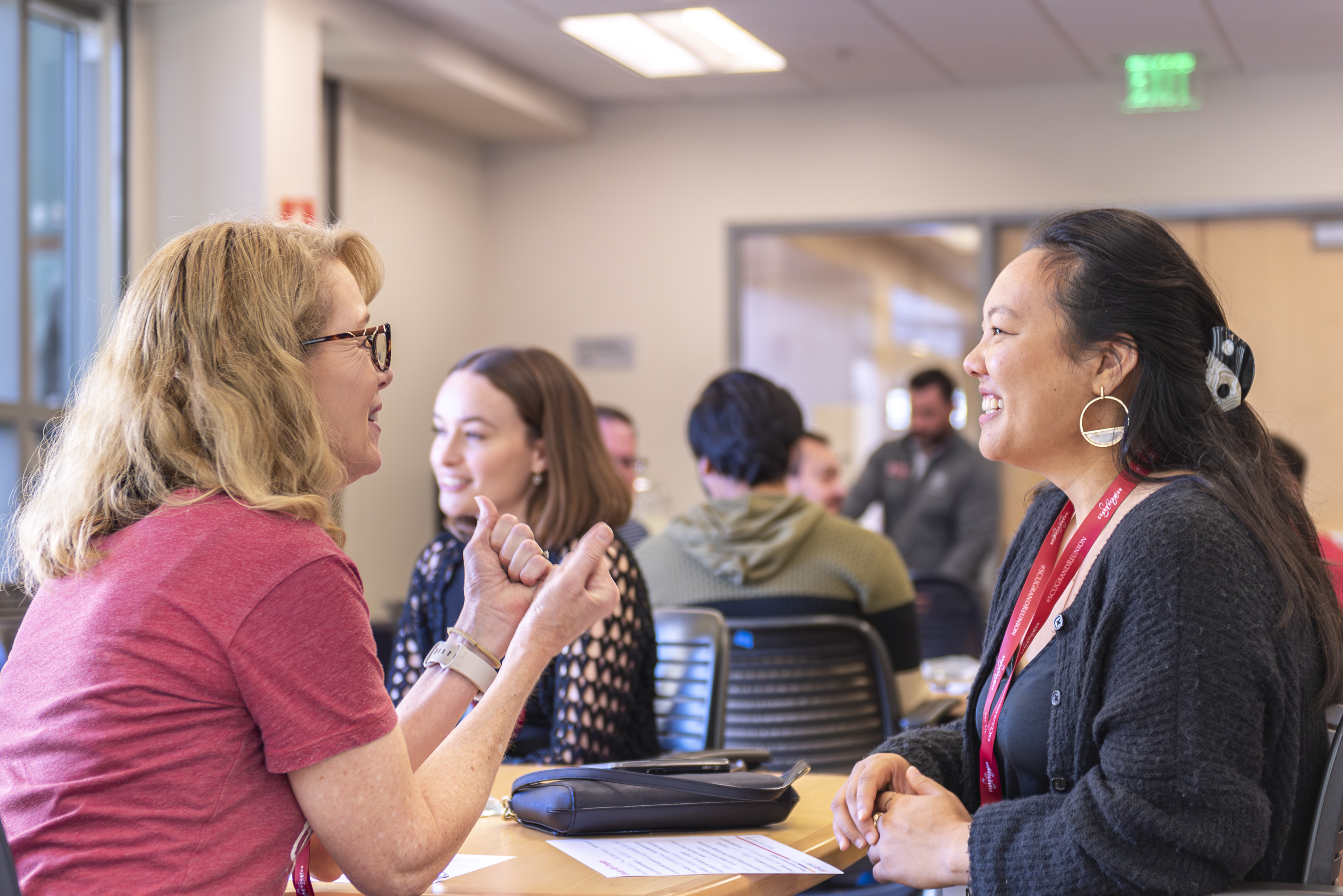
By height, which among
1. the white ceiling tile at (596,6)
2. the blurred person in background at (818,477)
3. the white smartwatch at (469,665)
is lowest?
the white smartwatch at (469,665)

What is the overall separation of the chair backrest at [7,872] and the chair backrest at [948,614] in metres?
3.48

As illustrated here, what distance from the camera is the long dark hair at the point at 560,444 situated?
2.43m

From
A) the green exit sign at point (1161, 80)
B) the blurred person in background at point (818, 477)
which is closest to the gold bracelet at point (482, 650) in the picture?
the blurred person in background at point (818, 477)

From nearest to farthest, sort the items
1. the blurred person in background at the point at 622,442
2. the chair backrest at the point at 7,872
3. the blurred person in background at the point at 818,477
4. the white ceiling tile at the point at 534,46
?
the chair backrest at the point at 7,872, the blurred person in background at the point at 622,442, the blurred person in background at the point at 818,477, the white ceiling tile at the point at 534,46

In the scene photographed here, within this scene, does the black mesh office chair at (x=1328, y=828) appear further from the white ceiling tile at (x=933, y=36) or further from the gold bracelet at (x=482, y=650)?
the white ceiling tile at (x=933, y=36)

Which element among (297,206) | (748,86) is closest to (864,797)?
(297,206)

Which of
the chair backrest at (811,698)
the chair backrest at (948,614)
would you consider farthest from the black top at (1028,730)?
the chair backrest at (948,614)

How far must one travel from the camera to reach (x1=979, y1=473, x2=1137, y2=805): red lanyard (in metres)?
1.60

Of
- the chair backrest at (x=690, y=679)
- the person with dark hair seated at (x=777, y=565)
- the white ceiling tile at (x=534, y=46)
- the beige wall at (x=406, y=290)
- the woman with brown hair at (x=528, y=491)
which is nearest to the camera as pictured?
the woman with brown hair at (x=528, y=491)

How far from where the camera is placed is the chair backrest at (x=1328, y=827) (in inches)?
55.6

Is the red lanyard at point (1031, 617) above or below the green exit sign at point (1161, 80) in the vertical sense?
below

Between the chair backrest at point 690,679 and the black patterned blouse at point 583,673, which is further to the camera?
the chair backrest at point 690,679

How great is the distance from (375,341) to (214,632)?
43 cm

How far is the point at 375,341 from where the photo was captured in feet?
4.89
